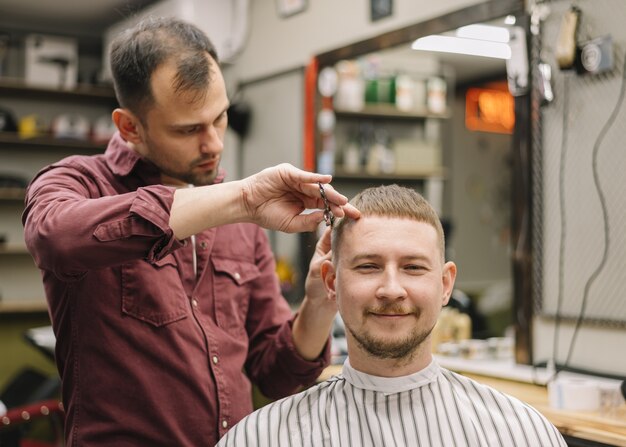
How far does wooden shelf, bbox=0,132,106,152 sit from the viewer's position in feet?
18.6

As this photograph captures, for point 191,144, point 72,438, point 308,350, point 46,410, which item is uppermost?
point 191,144

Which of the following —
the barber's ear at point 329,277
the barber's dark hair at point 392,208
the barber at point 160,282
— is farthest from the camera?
the barber's ear at point 329,277

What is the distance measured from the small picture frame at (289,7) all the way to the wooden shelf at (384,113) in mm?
694

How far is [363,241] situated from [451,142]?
252 inches

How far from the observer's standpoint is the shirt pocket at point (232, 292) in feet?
6.11

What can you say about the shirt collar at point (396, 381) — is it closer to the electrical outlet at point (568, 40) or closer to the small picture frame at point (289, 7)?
the electrical outlet at point (568, 40)

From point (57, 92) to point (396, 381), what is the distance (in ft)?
16.4

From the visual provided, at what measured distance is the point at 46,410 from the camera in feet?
11.1

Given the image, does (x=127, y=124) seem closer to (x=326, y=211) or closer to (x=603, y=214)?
(x=326, y=211)

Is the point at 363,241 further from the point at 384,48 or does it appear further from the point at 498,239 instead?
the point at 498,239

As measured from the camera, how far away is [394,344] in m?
1.62

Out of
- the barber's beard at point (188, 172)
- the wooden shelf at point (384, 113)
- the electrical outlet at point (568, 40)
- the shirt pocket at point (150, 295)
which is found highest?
the electrical outlet at point (568, 40)

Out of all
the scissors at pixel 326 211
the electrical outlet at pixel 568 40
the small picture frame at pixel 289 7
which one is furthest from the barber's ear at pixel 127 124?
the small picture frame at pixel 289 7

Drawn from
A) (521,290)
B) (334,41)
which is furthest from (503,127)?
(521,290)
